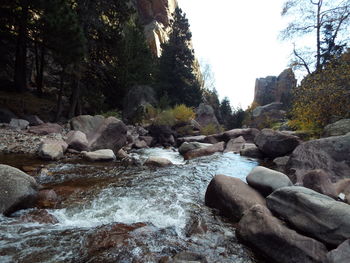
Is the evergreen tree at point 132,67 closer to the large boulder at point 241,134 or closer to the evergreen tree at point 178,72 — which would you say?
the evergreen tree at point 178,72

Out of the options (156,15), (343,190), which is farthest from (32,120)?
(156,15)

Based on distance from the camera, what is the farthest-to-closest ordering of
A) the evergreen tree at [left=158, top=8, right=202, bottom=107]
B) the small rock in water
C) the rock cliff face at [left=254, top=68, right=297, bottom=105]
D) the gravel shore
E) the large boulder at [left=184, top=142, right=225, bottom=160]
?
the rock cliff face at [left=254, top=68, right=297, bottom=105]
the evergreen tree at [left=158, top=8, right=202, bottom=107]
the large boulder at [left=184, top=142, right=225, bottom=160]
the gravel shore
the small rock in water

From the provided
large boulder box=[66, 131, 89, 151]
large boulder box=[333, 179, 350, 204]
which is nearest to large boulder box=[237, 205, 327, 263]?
large boulder box=[333, 179, 350, 204]

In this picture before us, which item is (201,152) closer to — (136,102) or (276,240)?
(276,240)

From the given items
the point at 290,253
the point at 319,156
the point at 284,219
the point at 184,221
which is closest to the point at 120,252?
the point at 184,221

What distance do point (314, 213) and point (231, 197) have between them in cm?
135

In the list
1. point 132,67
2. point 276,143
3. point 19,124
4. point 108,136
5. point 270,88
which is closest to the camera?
point 108,136

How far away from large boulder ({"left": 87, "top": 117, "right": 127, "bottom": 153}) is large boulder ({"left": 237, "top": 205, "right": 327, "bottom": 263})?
6.60m

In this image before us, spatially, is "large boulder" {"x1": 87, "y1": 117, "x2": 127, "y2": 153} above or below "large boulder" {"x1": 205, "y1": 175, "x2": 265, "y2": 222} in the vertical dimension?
above

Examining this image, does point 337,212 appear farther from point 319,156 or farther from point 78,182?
point 78,182

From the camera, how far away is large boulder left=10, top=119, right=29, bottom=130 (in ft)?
30.7

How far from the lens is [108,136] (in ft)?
29.2

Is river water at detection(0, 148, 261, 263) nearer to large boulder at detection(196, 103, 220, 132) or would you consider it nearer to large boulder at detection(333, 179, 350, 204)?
large boulder at detection(333, 179, 350, 204)

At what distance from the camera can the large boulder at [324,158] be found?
570 cm
